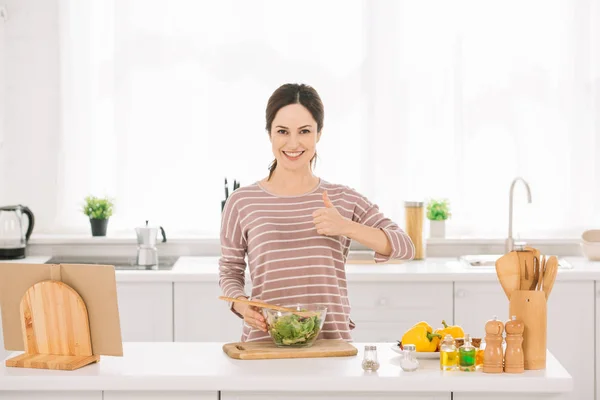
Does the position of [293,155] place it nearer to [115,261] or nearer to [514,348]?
[514,348]

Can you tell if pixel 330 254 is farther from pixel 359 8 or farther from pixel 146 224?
pixel 359 8

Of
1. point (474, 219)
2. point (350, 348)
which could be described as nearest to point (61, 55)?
point (474, 219)

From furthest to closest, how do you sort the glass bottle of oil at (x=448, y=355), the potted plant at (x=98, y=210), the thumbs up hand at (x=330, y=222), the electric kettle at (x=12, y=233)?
the potted plant at (x=98, y=210) → the electric kettle at (x=12, y=233) → the thumbs up hand at (x=330, y=222) → the glass bottle of oil at (x=448, y=355)

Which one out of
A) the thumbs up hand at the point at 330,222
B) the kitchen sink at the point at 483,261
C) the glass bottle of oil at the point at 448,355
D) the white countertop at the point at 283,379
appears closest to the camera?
the white countertop at the point at 283,379

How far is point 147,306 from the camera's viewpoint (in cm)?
414

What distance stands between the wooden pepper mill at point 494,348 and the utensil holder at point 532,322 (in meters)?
0.07

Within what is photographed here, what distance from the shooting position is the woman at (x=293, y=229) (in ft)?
8.98

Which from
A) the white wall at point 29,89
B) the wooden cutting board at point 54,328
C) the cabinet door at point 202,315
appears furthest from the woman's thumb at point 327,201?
the white wall at point 29,89

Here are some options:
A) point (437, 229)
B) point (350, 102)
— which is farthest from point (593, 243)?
point (350, 102)

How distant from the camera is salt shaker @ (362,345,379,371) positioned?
2424 mm

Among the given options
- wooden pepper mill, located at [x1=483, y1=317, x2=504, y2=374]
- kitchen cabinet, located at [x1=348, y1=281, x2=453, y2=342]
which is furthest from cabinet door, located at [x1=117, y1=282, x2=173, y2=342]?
wooden pepper mill, located at [x1=483, y1=317, x2=504, y2=374]

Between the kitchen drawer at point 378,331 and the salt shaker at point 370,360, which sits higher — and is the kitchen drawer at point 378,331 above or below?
below

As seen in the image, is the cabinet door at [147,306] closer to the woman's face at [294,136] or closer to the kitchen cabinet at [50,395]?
the woman's face at [294,136]

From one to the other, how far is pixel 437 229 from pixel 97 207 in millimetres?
1707
